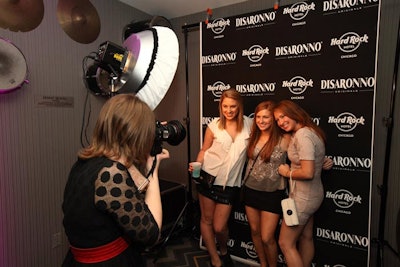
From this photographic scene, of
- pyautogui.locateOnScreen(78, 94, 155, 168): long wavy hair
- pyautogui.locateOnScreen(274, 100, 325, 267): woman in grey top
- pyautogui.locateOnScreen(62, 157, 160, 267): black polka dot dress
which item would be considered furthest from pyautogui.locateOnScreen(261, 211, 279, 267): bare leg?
pyautogui.locateOnScreen(78, 94, 155, 168): long wavy hair

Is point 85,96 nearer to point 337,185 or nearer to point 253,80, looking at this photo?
point 253,80

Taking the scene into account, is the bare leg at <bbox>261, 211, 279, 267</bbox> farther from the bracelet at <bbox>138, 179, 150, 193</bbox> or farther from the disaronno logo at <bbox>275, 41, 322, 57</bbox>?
the disaronno logo at <bbox>275, 41, 322, 57</bbox>

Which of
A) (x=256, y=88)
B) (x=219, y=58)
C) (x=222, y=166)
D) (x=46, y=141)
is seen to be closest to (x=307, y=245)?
(x=222, y=166)

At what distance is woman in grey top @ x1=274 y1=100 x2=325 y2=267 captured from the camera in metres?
1.54

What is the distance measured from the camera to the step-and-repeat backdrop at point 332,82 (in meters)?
1.70

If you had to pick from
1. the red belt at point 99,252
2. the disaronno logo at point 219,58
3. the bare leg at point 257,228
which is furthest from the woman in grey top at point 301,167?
the red belt at point 99,252

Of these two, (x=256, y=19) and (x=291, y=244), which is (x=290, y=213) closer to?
(x=291, y=244)

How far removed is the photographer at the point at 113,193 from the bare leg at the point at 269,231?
3.64ft

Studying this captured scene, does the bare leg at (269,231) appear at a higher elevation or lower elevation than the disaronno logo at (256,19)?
lower

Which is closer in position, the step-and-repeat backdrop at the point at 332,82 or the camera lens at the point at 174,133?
the camera lens at the point at 174,133

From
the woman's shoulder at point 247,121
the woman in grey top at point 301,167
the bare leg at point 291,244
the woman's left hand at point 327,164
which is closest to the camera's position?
the woman in grey top at point 301,167

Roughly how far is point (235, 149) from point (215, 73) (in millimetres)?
822

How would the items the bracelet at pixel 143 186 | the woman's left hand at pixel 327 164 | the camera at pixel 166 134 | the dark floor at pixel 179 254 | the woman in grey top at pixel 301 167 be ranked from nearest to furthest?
the bracelet at pixel 143 186 → the camera at pixel 166 134 → the woman in grey top at pixel 301 167 → the woman's left hand at pixel 327 164 → the dark floor at pixel 179 254

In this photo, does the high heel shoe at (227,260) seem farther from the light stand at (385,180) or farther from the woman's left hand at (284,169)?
the light stand at (385,180)
